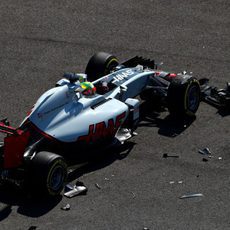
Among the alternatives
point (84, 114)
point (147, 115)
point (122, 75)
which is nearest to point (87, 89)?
point (84, 114)

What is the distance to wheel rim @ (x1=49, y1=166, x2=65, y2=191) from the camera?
14.2 meters

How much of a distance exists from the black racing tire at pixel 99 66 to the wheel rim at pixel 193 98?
→ 1.92m

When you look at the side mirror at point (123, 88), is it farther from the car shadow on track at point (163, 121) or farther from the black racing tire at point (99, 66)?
the black racing tire at point (99, 66)

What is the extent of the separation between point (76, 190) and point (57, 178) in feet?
1.32

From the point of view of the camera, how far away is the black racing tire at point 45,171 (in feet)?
45.9

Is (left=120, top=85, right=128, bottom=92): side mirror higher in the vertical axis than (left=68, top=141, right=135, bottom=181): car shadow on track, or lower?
higher

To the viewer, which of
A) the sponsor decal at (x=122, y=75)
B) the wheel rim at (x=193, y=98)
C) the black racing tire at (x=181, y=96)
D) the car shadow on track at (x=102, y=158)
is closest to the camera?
the car shadow on track at (x=102, y=158)

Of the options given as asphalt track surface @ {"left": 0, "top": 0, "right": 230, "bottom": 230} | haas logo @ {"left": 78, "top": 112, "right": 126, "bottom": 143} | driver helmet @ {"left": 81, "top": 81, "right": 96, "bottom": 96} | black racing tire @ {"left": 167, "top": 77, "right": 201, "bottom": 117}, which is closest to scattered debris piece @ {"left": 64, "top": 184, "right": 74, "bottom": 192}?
asphalt track surface @ {"left": 0, "top": 0, "right": 230, "bottom": 230}

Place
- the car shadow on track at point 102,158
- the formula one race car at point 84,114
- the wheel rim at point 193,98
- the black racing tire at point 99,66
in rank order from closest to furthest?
1. the formula one race car at point 84,114
2. the car shadow on track at point 102,158
3. the wheel rim at point 193,98
4. the black racing tire at point 99,66

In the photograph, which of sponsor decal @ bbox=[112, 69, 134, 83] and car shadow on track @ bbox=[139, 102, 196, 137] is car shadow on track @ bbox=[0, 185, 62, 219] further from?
sponsor decal @ bbox=[112, 69, 134, 83]

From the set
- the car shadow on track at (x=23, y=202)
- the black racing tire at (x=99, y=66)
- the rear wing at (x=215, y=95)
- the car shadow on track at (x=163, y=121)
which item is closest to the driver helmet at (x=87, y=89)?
the car shadow on track at (x=163, y=121)

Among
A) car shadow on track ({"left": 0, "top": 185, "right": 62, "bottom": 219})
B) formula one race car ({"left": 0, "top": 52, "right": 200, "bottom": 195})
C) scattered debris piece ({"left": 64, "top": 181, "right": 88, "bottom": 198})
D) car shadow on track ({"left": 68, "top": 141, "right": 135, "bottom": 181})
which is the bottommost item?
car shadow on track ({"left": 0, "top": 185, "right": 62, "bottom": 219})

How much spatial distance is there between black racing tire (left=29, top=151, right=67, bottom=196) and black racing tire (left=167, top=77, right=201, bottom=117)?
3500mm

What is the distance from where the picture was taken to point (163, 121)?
17.1m
